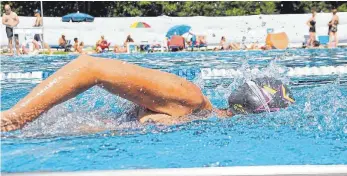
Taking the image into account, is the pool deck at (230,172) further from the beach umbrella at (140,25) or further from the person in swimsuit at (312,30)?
the beach umbrella at (140,25)

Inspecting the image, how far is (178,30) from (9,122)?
8.22 meters

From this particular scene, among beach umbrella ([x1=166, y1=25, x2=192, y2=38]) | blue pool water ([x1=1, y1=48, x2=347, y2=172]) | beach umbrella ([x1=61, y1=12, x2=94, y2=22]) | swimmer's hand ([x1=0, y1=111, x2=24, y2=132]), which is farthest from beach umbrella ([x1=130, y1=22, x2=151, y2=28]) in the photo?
swimmer's hand ([x1=0, y1=111, x2=24, y2=132])

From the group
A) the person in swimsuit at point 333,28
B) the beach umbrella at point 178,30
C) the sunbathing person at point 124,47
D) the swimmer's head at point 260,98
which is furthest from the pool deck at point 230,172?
the beach umbrella at point 178,30

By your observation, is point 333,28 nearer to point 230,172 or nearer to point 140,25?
point 140,25

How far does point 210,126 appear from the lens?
8.73ft

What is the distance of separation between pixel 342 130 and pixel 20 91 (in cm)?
275

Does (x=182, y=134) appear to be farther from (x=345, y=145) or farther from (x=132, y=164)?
(x=345, y=145)

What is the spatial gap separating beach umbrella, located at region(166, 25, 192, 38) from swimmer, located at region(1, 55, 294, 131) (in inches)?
295

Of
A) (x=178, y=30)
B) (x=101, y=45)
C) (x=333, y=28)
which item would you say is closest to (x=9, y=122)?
(x=101, y=45)

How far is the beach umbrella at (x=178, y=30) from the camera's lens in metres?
10.2

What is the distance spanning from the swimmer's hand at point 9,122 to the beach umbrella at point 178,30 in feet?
26.5

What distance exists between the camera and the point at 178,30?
10242 mm

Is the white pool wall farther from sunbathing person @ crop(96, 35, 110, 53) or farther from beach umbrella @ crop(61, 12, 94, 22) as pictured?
sunbathing person @ crop(96, 35, 110, 53)

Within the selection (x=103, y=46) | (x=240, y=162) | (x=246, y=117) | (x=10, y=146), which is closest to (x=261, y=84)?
(x=246, y=117)
